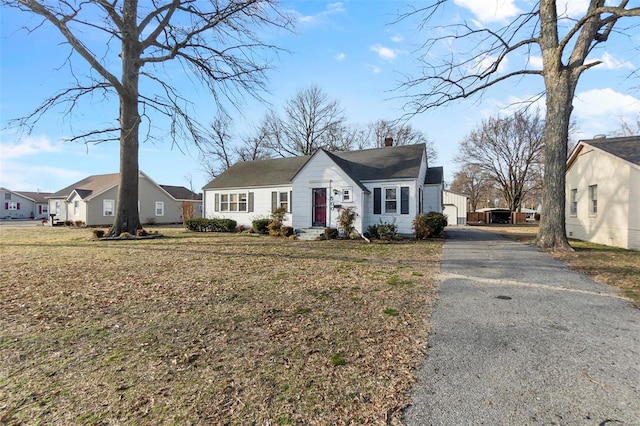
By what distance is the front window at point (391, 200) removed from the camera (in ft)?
53.5

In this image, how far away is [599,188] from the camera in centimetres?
1350

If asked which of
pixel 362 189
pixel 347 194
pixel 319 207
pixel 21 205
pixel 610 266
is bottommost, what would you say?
pixel 610 266

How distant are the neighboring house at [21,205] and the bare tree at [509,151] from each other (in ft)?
201

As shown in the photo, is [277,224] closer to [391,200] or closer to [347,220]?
[347,220]

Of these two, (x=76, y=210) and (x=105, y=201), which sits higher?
(x=105, y=201)

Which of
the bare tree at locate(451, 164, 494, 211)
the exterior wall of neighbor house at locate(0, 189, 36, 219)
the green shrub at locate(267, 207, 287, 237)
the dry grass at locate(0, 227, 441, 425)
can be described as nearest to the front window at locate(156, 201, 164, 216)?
the green shrub at locate(267, 207, 287, 237)

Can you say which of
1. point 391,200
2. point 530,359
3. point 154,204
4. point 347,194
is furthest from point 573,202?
point 154,204

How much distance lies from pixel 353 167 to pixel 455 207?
20552mm

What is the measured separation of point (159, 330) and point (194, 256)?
640 cm

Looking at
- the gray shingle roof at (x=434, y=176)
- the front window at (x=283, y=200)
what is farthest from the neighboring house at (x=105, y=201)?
the gray shingle roof at (x=434, y=176)

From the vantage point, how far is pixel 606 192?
42.5ft

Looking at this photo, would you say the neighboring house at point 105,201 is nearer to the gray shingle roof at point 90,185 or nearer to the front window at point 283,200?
the gray shingle roof at point 90,185

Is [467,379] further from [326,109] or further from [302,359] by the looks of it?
[326,109]

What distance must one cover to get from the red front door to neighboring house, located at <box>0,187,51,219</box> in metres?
50.8
